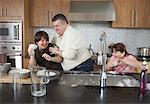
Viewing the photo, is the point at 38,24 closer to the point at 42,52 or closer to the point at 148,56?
the point at 42,52

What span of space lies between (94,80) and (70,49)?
934 millimetres

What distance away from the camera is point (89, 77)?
2.01 metres

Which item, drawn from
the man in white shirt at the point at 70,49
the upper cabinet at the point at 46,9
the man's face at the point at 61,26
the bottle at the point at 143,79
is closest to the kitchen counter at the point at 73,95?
the bottle at the point at 143,79

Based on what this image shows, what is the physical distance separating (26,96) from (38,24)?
277 centimetres

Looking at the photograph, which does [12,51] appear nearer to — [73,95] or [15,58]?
[15,58]

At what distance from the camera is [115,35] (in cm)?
441

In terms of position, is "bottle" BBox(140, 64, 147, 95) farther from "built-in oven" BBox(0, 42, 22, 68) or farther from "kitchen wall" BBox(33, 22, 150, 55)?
"kitchen wall" BBox(33, 22, 150, 55)

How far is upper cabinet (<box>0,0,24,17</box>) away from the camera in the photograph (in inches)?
155

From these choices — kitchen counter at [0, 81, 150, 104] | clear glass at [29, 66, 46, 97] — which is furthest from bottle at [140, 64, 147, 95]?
clear glass at [29, 66, 46, 97]

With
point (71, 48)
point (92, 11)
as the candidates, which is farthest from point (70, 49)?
point (92, 11)

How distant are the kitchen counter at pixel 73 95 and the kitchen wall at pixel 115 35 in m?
2.73

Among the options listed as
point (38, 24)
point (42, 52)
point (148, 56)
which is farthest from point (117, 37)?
point (42, 52)

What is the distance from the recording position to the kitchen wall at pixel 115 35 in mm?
4395

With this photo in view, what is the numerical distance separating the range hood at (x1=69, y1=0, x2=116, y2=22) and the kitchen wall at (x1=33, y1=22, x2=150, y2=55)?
1.35 ft
